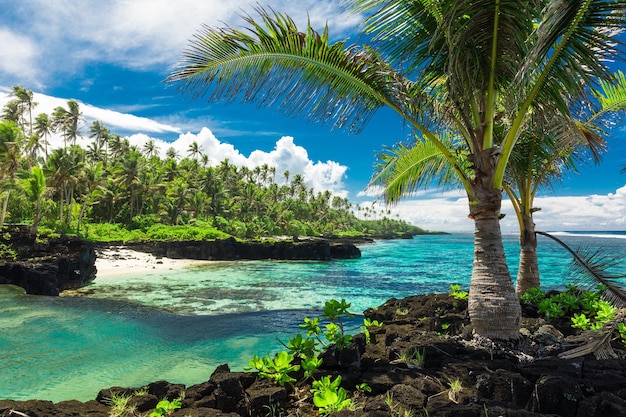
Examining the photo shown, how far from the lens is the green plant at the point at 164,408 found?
2.83m

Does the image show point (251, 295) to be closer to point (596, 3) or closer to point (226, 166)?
point (596, 3)

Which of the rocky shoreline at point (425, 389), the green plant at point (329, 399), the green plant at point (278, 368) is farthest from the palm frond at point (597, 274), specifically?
the green plant at point (278, 368)

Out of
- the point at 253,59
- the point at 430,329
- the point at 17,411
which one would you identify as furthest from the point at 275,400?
the point at 253,59

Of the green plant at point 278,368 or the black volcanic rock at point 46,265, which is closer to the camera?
the green plant at point 278,368

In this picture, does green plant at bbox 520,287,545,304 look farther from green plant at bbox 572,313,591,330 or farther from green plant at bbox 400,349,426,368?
green plant at bbox 400,349,426,368

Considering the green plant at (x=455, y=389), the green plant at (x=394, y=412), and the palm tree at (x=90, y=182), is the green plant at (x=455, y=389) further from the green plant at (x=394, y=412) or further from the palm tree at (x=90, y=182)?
the palm tree at (x=90, y=182)

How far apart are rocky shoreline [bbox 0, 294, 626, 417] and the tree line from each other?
86.0 ft

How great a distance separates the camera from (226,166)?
66250mm

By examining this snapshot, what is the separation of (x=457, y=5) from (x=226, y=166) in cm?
6516

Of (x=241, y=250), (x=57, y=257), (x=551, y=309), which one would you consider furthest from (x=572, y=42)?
(x=241, y=250)

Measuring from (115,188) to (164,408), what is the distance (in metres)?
49.9

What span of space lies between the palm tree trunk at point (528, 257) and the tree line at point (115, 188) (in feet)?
92.0

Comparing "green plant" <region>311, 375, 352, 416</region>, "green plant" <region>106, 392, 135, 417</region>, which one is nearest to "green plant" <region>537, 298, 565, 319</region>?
"green plant" <region>311, 375, 352, 416</region>

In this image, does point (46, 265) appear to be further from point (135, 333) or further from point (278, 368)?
point (278, 368)
